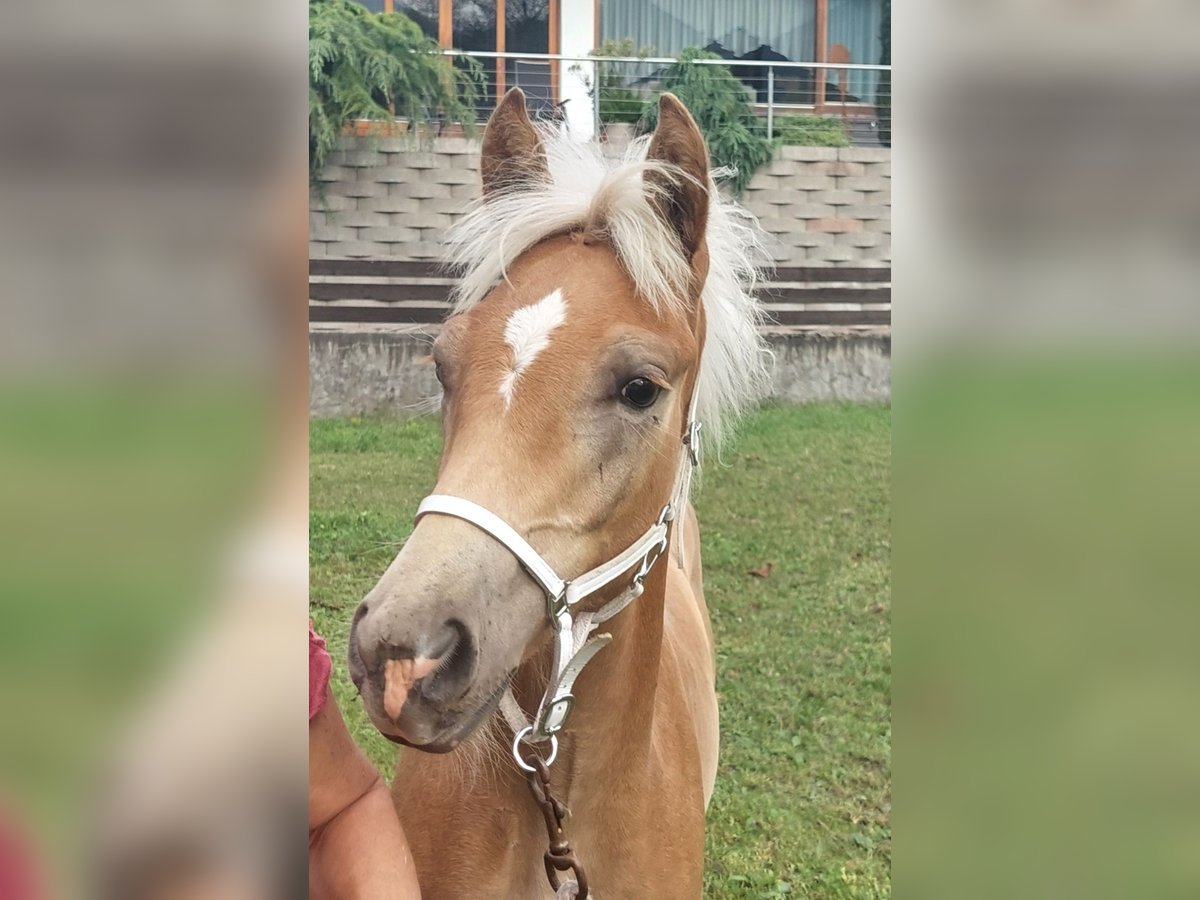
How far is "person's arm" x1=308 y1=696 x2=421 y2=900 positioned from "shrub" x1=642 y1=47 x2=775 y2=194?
1789 millimetres

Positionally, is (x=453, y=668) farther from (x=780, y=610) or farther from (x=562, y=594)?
(x=780, y=610)

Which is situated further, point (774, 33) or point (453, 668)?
point (774, 33)

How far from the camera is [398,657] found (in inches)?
31.5

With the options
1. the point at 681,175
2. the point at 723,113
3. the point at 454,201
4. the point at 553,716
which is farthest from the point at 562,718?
the point at 454,201

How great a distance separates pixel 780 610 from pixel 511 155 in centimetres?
260

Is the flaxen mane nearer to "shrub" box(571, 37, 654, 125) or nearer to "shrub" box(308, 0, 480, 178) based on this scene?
"shrub" box(571, 37, 654, 125)

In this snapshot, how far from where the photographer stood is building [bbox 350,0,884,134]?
5.87ft

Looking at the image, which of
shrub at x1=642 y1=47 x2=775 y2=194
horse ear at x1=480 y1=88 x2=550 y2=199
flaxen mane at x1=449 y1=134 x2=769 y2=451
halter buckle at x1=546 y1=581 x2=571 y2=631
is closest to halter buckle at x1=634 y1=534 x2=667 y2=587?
halter buckle at x1=546 y1=581 x2=571 y2=631

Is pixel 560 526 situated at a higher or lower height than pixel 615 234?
lower

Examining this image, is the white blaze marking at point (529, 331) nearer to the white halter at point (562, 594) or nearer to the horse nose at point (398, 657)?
the white halter at point (562, 594)
